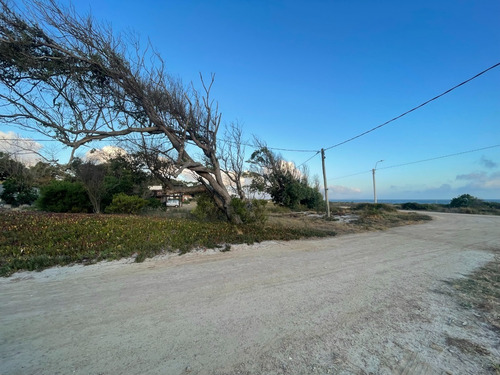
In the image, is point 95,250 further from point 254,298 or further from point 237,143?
point 237,143

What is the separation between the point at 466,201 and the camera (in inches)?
1384

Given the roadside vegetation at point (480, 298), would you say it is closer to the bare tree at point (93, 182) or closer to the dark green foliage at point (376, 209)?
the dark green foliage at point (376, 209)

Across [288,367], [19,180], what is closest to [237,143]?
[288,367]

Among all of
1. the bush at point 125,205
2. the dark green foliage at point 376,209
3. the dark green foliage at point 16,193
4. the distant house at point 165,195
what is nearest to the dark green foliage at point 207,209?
the distant house at point 165,195

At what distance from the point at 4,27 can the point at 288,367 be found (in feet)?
36.9

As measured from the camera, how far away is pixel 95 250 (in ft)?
20.2

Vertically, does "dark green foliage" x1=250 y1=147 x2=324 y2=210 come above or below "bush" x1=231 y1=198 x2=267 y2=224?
above

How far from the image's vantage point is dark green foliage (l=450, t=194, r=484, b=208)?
33.8 meters

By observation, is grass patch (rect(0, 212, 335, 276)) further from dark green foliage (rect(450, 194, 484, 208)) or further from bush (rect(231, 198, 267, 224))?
dark green foliage (rect(450, 194, 484, 208))

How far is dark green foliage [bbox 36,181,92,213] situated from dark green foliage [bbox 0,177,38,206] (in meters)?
9.51

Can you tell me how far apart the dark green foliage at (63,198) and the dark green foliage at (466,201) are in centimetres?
4624

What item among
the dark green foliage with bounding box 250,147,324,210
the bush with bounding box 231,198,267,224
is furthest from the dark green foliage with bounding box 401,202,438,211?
the bush with bounding box 231,198,267,224

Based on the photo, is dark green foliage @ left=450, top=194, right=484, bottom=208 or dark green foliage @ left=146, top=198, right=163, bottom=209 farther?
dark green foliage @ left=450, top=194, right=484, bottom=208

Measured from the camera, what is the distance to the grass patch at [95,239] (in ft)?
18.2
